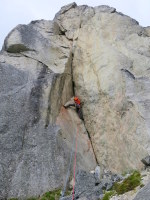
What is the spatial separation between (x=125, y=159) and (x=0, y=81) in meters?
10.3

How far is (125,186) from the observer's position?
18.2 meters

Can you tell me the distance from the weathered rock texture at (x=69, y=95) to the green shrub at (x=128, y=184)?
543 centimetres

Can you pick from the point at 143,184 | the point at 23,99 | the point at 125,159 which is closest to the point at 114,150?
the point at 125,159

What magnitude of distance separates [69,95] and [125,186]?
12.7 m

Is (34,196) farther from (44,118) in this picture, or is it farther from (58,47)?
(58,47)

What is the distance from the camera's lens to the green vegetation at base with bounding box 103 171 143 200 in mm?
18047

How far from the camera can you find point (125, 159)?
2562 centimetres

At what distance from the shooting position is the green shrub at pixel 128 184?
18094mm

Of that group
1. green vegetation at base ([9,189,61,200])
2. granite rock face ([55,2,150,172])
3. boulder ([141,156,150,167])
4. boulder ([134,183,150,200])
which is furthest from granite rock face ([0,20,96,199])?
boulder ([134,183,150,200])

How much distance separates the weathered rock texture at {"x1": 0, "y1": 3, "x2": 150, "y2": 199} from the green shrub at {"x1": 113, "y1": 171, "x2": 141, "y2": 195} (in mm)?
5427

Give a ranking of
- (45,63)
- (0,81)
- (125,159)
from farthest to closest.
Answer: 1. (45,63)
2. (0,81)
3. (125,159)

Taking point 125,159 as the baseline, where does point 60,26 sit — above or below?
above

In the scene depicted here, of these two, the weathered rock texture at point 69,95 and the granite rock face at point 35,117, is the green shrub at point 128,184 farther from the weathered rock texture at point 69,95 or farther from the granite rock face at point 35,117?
the granite rock face at point 35,117

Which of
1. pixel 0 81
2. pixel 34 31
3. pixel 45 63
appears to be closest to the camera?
pixel 0 81
